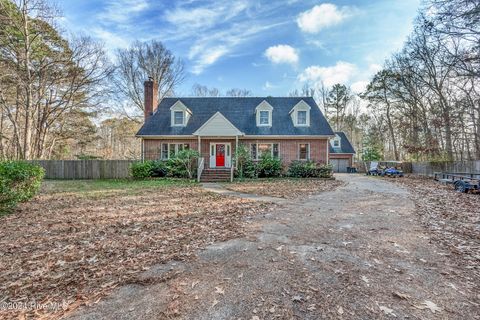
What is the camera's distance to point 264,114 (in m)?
19.8

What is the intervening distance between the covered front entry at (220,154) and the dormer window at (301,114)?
19.4ft

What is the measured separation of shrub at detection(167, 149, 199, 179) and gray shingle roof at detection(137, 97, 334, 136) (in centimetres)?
287

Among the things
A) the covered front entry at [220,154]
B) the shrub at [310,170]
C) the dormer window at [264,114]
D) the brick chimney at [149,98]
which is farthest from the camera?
the brick chimney at [149,98]

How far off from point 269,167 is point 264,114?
16.4 ft

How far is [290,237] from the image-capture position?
16.3 ft

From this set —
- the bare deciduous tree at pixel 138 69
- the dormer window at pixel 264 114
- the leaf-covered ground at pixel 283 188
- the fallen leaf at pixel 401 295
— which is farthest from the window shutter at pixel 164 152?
the fallen leaf at pixel 401 295

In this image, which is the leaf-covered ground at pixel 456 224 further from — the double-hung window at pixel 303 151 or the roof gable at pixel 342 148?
the roof gable at pixel 342 148

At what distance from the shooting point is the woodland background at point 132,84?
51.6 ft

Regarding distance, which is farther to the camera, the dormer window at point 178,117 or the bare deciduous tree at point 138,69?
the bare deciduous tree at point 138,69

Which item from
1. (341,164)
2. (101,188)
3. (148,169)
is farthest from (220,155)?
(341,164)

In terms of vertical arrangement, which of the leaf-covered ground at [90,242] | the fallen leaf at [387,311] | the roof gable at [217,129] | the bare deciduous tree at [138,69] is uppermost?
the bare deciduous tree at [138,69]

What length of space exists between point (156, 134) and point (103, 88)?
7884mm

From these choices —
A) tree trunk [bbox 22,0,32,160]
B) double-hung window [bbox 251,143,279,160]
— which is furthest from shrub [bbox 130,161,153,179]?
tree trunk [bbox 22,0,32,160]

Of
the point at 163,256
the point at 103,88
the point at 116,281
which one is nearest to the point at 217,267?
the point at 163,256
